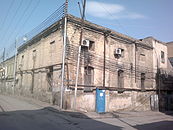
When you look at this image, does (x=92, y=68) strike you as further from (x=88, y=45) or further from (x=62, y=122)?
(x=62, y=122)

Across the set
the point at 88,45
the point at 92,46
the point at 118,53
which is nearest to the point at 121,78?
the point at 118,53

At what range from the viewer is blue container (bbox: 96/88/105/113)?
15.5 meters

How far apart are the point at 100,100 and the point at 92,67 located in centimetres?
297

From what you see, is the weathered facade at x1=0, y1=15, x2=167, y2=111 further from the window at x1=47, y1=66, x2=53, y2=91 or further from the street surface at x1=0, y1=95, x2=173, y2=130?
the street surface at x1=0, y1=95, x2=173, y2=130

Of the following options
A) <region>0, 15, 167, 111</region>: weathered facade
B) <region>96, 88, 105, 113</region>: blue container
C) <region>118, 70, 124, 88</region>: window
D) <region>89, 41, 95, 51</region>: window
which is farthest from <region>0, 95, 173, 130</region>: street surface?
<region>118, 70, 124, 88</region>: window

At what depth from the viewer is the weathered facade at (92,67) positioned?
48.8 feet

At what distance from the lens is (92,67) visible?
631 inches

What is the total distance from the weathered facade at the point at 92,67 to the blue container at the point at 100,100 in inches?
10.9

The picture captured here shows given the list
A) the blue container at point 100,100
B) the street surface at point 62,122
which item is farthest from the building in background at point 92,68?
the street surface at point 62,122

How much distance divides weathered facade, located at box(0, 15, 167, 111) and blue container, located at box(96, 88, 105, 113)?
278mm

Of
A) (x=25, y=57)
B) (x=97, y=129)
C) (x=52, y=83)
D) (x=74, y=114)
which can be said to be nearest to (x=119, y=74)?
(x=52, y=83)

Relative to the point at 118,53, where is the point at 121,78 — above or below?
below

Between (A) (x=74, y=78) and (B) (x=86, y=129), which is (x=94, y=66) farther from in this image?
(B) (x=86, y=129)

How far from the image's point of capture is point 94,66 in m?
16.1
